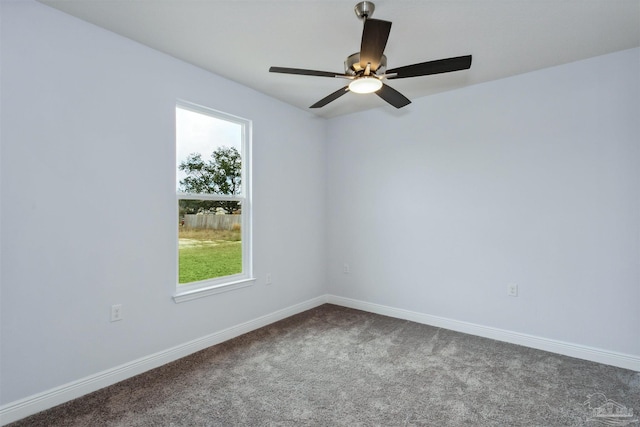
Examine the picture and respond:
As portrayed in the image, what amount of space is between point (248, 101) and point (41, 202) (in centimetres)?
205

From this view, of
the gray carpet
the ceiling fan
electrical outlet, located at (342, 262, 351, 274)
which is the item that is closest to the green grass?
the gray carpet

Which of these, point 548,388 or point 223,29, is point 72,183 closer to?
point 223,29

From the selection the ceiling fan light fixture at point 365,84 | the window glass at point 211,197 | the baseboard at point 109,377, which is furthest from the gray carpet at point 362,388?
the ceiling fan light fixture at point 365,84

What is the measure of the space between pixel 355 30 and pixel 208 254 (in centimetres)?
234

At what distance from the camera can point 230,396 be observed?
225 cm

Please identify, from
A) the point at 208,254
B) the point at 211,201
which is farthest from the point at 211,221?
the point at 208,254

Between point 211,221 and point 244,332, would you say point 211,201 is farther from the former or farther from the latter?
point 244,332

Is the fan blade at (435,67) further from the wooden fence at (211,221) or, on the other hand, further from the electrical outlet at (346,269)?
the electrical outlet at (346,269)

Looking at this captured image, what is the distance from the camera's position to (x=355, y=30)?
2.33 m

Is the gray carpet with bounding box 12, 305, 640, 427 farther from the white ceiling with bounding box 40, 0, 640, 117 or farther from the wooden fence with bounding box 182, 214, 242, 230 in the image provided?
the white ceiling with bounding box 40, 0, 640, 117

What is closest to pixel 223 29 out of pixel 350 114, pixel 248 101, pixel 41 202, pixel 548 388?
pixel 248 101

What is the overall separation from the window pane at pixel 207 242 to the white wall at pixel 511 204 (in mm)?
1597

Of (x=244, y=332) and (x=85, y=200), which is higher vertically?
(x=85, y=200)

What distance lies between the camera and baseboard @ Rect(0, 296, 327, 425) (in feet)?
6.52
